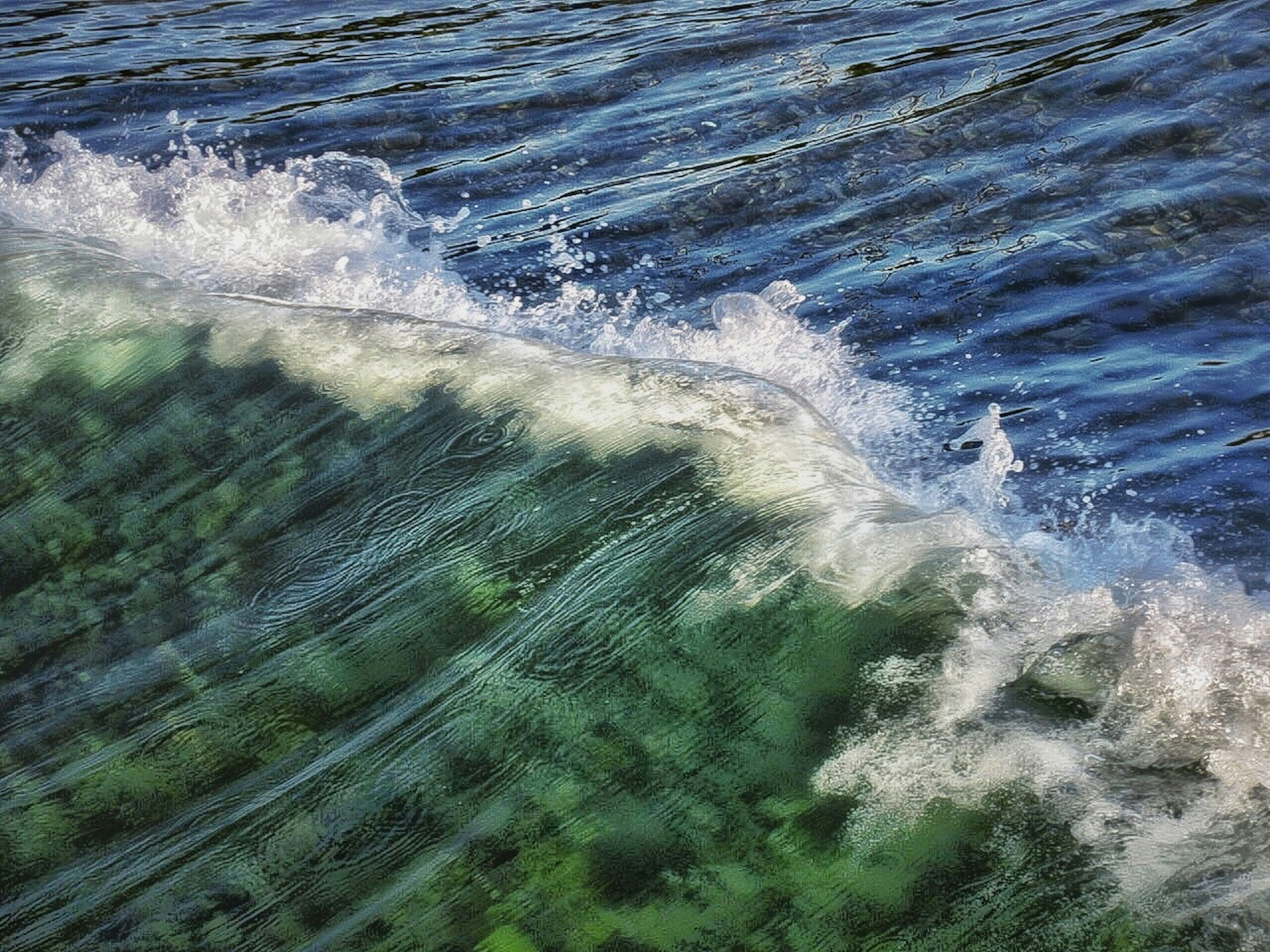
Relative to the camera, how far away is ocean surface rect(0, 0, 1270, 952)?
203cm

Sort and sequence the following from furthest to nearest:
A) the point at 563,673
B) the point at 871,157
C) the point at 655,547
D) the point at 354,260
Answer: the point at 871,157 < the point at 354,260 < the point at 655,547 < the point at 563,673

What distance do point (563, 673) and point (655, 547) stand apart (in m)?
0.36

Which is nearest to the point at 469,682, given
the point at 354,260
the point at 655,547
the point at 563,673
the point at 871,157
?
the point at 563,673

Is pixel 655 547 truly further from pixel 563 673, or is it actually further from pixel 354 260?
pixel 354 260

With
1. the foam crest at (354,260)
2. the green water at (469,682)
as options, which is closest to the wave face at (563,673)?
the green water at (469,682)

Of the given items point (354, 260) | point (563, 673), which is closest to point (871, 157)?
point (354, 260)

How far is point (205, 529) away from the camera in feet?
9.57

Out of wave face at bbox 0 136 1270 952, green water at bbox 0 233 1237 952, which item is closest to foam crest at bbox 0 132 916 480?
wave face at bbox 0 136 1270 952

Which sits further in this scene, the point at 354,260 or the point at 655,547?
the point at 354,260

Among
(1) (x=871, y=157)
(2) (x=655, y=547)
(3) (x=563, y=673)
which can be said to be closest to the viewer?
(3) (x=563, y=673)

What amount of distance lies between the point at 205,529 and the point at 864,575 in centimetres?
141

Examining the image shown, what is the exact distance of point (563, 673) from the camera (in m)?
2.39

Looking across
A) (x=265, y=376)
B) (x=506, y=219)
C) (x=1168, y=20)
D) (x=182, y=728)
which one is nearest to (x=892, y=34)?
(x=1168, y=20)

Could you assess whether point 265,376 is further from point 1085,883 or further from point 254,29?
point 254,29
